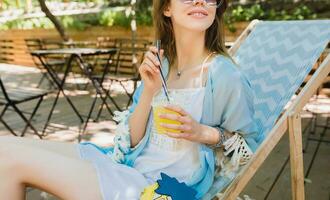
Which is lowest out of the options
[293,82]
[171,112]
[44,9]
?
[44,9]

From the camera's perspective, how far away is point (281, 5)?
6562 millimetres

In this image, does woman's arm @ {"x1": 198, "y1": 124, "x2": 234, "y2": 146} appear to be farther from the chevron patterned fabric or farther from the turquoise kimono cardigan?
the chevron patterned fabric

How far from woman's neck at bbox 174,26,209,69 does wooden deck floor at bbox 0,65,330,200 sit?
4.05 feet

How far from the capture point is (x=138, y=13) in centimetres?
786

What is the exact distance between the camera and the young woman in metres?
1.33

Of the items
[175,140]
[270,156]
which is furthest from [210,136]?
[270,156]

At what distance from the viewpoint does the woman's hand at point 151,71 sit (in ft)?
4.46

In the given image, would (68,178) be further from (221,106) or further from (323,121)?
(323,121)

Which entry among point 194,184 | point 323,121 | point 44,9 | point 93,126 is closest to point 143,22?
point 44,9

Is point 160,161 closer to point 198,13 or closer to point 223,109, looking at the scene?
point 223,109

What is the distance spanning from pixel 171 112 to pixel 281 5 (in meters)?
5.92

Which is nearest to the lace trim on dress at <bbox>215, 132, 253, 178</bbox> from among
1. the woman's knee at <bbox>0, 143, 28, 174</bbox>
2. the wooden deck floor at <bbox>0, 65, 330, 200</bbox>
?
the woman's knee at <bbox>0, 143, 28, 174</bbox>

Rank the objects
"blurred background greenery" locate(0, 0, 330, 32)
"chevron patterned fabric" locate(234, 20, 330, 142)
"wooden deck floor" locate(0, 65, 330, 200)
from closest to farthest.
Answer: "chevron patterned fabric" locate(234, 20, 330, 142) → "wooden deck floor" locate(0, 65, 330, 200) → "blurred background greenery" locate(0, 0, 330, 32)

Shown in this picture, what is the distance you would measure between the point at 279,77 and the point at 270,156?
4.27 feet
